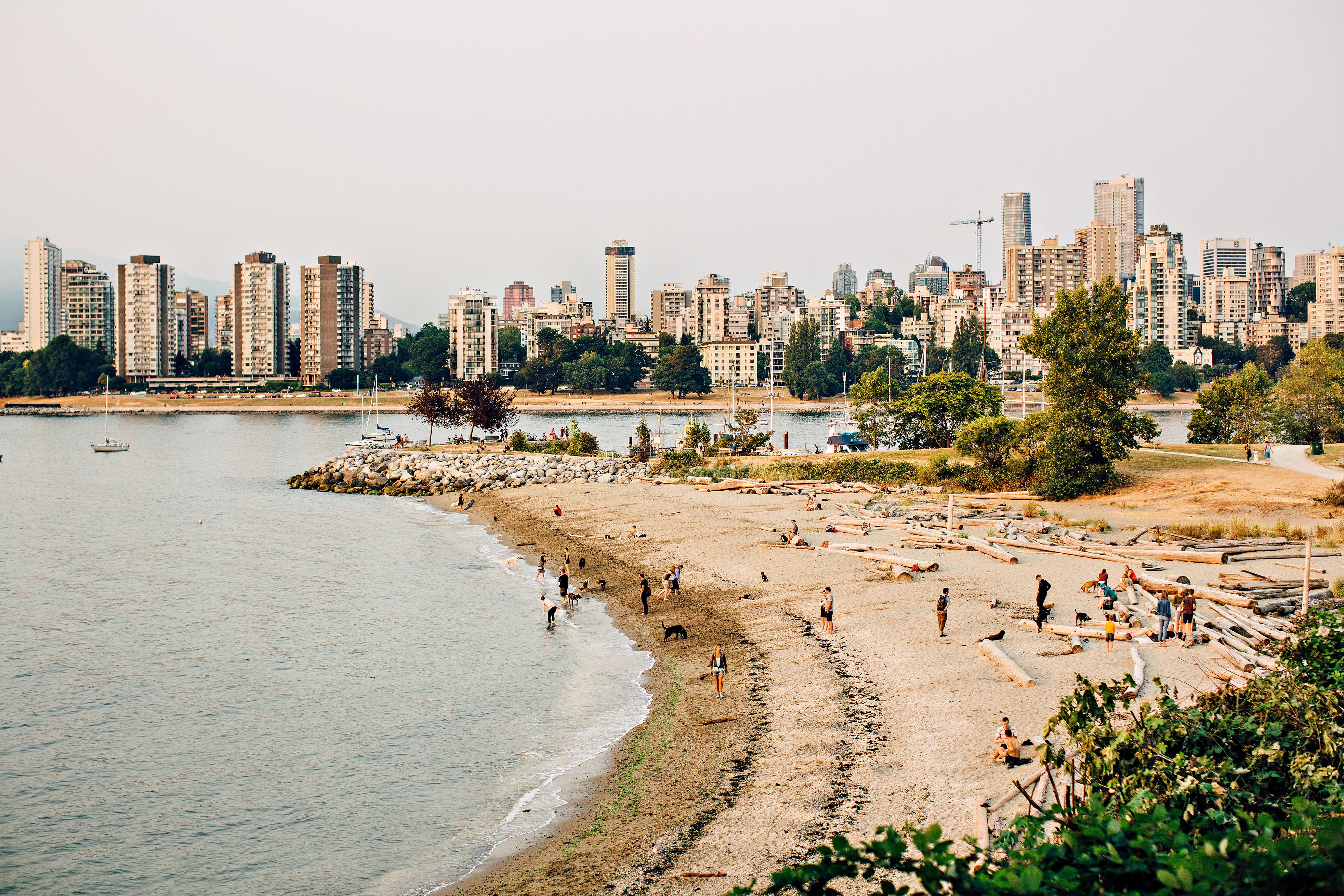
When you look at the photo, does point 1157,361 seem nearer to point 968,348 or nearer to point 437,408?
point 968,348

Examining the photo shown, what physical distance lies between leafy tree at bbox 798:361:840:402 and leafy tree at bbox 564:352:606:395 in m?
38.8

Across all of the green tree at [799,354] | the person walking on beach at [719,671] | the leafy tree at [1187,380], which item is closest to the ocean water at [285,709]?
the person walking on beach at [719,671]

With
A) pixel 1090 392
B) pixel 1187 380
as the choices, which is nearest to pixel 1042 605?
pixel 1090 392

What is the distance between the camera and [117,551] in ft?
147

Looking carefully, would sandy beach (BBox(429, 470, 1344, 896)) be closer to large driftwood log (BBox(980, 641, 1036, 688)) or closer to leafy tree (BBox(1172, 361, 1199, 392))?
large driftwood log (BBox(980, 641, 1036, 688))

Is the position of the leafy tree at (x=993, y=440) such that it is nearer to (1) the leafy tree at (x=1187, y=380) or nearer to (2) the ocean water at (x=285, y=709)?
(2) the ocean water at (x=285, y=709)

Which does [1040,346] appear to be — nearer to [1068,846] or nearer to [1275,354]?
[1068,846]

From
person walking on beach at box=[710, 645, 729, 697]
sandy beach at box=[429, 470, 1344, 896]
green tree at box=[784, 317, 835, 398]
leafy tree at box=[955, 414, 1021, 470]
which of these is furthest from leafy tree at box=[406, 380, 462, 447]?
green tree at box=[784, 317, 835, 398]

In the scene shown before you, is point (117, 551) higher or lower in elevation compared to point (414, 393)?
lower

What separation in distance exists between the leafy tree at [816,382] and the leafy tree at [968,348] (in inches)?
940

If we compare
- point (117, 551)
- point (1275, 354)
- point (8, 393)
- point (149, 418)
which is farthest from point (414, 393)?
point (1275, 354)

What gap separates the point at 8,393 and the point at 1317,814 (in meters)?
231

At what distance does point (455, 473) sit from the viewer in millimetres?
67125

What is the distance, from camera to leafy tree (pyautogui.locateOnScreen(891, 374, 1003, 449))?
6372cm
